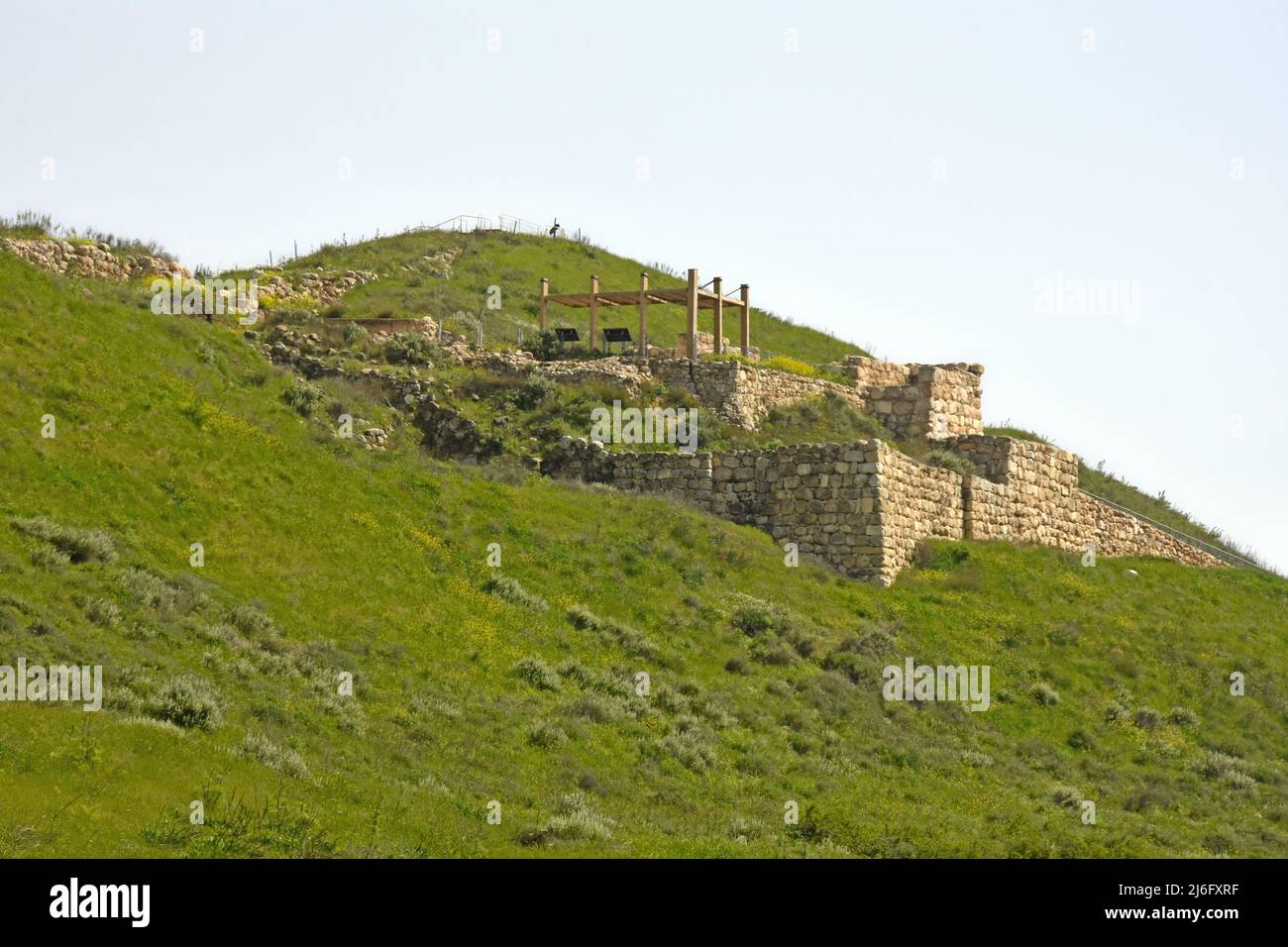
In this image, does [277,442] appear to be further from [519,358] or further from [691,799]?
[519,358]

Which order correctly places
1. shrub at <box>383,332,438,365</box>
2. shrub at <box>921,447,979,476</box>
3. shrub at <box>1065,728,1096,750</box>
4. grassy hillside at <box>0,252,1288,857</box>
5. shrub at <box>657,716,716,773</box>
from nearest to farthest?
grassy hillside at <box>0,252,1288,857</box> → shrub at <box>657,716,716,773</box> → shrub at <box>1065,728,1096,750</box> → shrub at <box>921,447,979,476</box> → shrub at <box>383,332,438,365</box>

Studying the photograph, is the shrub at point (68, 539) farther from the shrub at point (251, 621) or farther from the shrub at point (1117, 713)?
the shrub at point (1117, 713)

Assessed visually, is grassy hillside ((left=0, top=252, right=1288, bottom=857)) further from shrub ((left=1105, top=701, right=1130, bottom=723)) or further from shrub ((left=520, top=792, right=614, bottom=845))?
shrub ((left=1105, top=701, right=1130, bottom=723))

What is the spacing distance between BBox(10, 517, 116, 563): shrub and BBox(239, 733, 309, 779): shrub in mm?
4264

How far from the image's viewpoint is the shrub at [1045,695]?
1014 inches

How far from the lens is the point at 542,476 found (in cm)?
3138

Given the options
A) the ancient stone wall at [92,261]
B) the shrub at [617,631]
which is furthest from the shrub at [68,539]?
the ancient stone wall at [92,261]

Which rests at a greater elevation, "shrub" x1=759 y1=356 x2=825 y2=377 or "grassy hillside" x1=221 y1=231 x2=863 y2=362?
"grassy hillside" x1=221 y1=231 x2=863 y2=362

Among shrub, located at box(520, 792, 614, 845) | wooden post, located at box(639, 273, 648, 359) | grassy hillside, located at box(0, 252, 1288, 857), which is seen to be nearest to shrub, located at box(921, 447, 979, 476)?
grassy hillside, located at box(0, 252, 1288, 857)

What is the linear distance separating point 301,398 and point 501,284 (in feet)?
76.2

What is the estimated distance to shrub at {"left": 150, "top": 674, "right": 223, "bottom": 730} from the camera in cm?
1488

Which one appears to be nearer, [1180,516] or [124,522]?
[124,522]
